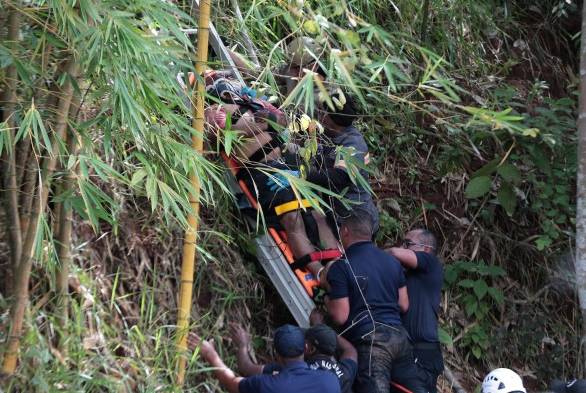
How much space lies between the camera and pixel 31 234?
4.36m

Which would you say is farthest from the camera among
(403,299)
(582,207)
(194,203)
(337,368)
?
(582,207)

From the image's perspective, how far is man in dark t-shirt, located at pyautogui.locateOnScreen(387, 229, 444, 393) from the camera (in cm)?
609

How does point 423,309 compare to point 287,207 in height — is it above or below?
below

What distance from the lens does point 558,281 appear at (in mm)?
7844

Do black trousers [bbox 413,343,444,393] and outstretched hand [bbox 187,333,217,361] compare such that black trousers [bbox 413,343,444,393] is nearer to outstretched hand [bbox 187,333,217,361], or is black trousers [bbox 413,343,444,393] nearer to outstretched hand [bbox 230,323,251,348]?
outstretched hand [bbox 230,323,251,348]

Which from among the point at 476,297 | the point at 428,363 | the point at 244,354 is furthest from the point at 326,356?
the point at 476,297

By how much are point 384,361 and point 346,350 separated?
244 millimetres

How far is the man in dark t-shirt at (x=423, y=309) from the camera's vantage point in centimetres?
609

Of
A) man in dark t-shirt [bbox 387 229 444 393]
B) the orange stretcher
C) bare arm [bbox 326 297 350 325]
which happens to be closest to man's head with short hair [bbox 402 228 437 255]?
man in dark t-shirt [bbox 387 229 444 393]

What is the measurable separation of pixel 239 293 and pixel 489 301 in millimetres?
2438

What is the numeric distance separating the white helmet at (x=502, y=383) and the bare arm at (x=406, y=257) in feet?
2.65

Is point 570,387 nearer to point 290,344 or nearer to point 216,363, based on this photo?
point 290,344

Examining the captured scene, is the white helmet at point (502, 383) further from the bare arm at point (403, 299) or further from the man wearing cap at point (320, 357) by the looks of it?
the man wearing cap at point (320, 357)

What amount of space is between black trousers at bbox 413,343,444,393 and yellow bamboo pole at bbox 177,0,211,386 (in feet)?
5.34
